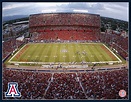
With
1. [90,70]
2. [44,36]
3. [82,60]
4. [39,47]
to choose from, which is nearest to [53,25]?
[44,36]

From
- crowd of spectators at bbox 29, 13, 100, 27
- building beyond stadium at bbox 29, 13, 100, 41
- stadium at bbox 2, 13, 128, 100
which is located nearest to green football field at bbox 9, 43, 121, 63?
stadium at bbox 2, 13, 128, 100

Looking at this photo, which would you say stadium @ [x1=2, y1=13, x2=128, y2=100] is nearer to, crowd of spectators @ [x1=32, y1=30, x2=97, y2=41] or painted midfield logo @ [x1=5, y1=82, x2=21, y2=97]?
crowd of spectators @ [x1=32, y1=30, x2=97, y2=41]

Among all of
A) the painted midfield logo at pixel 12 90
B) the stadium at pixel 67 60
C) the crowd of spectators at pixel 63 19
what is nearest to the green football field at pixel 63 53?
the stadium at pixel 67 60

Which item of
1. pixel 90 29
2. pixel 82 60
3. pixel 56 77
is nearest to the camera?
pixel 56 77

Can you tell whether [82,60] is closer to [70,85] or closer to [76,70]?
[76,70]

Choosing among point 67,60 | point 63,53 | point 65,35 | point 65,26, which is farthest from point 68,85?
point 65,26

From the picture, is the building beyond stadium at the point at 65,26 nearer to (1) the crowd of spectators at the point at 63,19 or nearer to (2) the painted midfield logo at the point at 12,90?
(1) the crowd of spectators at the point at 63,19

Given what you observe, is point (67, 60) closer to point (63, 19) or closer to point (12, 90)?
point (12, 90)
